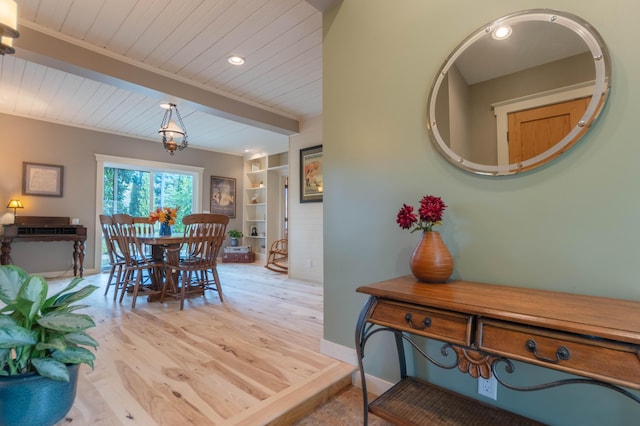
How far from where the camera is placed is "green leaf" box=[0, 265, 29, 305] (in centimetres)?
118

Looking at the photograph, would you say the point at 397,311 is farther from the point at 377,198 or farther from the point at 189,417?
the point at 189,417

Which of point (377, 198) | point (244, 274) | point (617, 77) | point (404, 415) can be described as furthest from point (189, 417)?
point (244, 274)

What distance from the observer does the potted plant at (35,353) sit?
108cm

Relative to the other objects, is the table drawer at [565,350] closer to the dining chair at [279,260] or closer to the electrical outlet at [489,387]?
the electrical outlet at [489,387]

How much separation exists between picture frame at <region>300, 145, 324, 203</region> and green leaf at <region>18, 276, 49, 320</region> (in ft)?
11.5

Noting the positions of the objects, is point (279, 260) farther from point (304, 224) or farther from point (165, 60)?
point (165, 60)

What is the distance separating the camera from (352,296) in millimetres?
1837

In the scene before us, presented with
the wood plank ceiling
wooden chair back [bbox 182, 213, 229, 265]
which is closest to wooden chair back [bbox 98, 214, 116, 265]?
wooden chair back [bbox 182, 213, 229, 265]

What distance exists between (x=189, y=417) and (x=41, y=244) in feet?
16.1

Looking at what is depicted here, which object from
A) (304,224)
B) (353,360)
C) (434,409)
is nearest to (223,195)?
(304,224)

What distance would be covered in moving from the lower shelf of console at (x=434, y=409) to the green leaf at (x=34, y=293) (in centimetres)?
141

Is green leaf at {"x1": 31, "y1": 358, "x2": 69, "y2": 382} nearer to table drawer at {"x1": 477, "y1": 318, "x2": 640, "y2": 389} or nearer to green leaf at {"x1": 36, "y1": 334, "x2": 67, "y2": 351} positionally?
green leaf at {"x1": 36, "y1": 334, "x2": 67, "y2": 351}

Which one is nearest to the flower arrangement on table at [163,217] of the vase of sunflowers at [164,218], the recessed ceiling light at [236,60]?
the vase of sunflowers at [164,218]

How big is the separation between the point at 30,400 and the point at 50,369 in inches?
5.7
